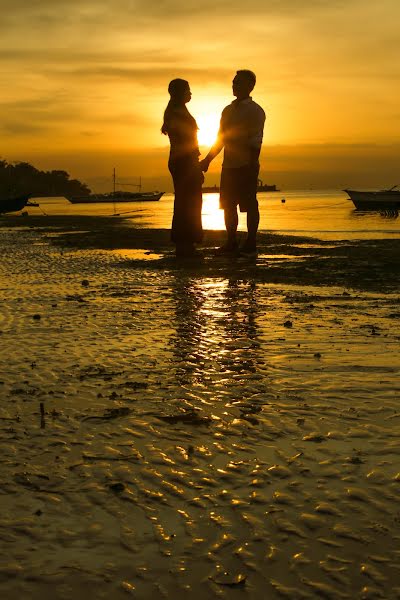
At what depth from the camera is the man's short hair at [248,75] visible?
465 inches

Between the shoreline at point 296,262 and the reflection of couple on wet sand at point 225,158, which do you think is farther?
the reflection of couple on wet sand at point 225,158

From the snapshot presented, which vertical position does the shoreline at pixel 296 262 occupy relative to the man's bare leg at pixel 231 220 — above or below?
below

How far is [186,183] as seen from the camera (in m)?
12.4

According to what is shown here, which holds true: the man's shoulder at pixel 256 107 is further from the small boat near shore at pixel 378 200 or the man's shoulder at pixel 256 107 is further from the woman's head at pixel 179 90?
the small boat near shore at pixel 378 200

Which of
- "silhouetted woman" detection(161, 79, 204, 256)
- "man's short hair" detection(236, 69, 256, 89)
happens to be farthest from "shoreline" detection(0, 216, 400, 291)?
"man's short hair" detection(236, 69, 256, 89)

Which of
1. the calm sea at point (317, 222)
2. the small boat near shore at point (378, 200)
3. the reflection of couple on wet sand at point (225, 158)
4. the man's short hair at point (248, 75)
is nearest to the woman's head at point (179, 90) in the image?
the reflection of couple on wet sand at point (225, 158)

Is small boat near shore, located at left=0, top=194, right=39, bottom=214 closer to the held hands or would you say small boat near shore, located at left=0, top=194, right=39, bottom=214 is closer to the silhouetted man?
the held hands

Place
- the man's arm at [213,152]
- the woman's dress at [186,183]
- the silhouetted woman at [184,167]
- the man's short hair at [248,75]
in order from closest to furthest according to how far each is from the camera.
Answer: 1. the man's short hair at [248,75]
2. the silhouetted woman at [184,167]
3. the woman's dress at [186,183]
4. the man's arm at [213,152]

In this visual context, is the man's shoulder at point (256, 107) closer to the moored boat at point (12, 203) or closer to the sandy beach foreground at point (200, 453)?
the sandy beach foreground at point (200, 453)

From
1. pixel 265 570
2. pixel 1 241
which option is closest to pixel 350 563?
pixel 265 570

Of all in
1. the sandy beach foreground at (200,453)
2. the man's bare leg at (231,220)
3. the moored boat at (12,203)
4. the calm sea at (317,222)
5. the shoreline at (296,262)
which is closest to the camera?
the sandy beach foreground at (200,453)

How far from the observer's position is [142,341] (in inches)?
220

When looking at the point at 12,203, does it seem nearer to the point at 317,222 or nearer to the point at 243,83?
the point at 317,222

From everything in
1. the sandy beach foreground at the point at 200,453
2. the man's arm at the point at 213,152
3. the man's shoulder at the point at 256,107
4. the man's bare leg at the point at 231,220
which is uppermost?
the man's shoulder at the point at 256,107
